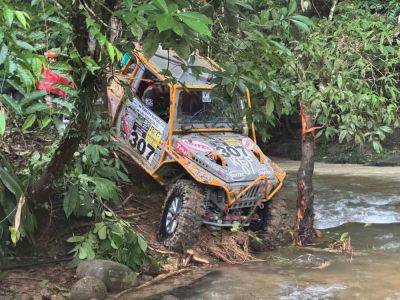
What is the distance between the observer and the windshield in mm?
7004

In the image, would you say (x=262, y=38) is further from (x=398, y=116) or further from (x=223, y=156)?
(x=398, y=116)

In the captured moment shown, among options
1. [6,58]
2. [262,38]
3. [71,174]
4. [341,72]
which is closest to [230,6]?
[262,38]

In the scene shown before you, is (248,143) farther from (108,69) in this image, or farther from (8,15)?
(8,15)

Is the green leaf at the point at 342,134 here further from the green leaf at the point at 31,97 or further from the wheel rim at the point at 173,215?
the green leaf at the point at 31,97

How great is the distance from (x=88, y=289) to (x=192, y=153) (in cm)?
231

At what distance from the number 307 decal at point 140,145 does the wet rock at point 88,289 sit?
7.90 ft

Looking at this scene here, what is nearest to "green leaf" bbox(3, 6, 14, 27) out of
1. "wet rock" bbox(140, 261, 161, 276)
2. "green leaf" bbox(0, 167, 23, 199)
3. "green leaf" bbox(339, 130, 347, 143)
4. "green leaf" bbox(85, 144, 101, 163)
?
"green leaf" bbox(0, 167, 23, 199)

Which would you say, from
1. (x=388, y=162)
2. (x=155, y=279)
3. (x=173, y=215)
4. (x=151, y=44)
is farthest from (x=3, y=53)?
(x=388, y=162)

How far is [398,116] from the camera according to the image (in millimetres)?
7008

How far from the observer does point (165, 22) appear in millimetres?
2172

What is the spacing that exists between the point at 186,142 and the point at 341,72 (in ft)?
6.61

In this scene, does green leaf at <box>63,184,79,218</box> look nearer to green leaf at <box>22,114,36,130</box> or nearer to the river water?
the river water

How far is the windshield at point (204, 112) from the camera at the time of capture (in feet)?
23.0

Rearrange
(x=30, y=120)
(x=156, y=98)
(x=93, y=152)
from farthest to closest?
(x=156, y=98) → (x=93, y=152) → (x=30, y=120)
